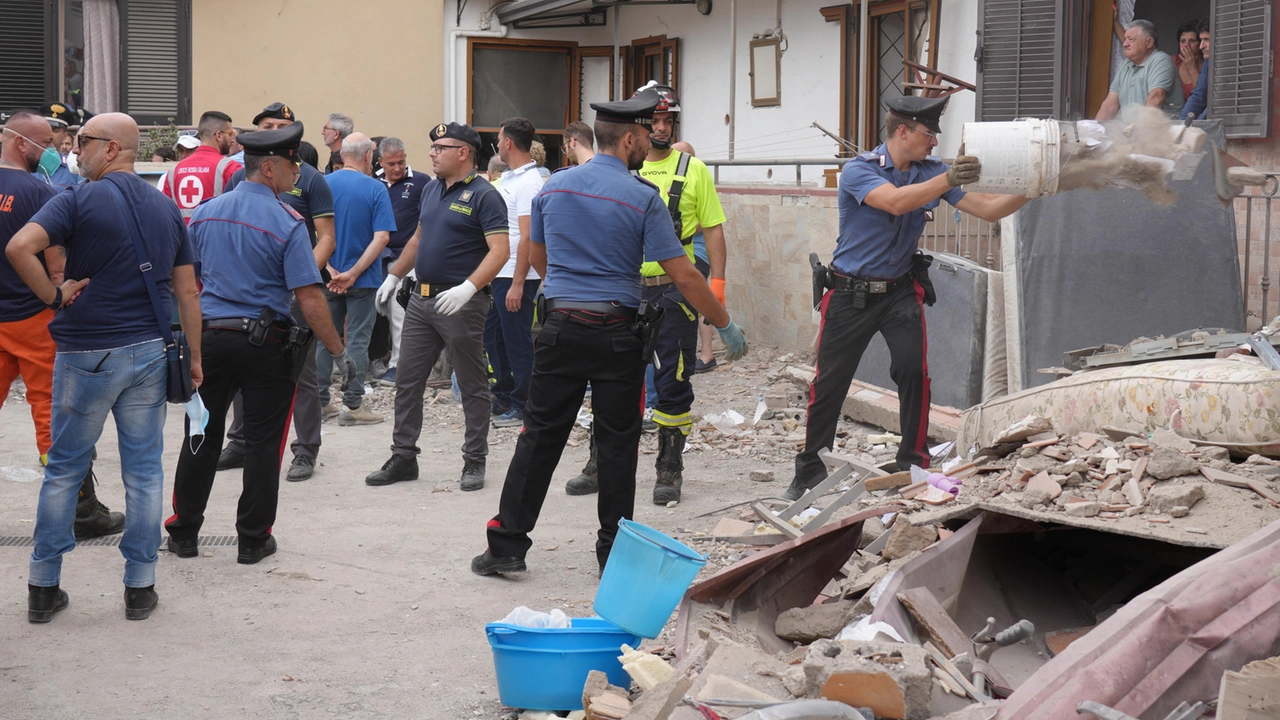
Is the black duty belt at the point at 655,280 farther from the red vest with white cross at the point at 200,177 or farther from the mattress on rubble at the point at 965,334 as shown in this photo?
the red vest with white cross at the point at 200,177

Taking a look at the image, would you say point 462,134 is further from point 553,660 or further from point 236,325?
point 553,660

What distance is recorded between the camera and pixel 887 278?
18.9 feet

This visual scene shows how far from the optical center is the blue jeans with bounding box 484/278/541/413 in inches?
323

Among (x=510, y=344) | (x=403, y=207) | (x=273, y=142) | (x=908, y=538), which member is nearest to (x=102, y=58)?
(x=403, y=207)

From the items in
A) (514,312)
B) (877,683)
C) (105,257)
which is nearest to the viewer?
(877,683)

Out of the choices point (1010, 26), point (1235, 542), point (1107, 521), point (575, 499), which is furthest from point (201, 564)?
point (1010, 26)

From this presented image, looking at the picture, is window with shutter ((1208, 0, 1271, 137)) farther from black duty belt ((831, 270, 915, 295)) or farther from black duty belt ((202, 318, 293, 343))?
black duty belt ((202, 318, 293, 343))

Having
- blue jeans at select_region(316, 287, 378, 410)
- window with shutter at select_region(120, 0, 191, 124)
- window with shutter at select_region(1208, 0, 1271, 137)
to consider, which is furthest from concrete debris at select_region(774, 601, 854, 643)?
window with shutter at select_region(120, 0, 191, 124)

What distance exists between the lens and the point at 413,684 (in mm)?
3963

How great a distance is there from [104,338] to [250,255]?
0.94m

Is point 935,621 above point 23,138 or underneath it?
underneath

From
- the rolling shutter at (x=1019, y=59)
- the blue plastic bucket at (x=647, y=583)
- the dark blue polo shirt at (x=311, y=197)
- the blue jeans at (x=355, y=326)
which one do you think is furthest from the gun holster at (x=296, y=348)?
the rolling shutter at (x=1019, y=59)

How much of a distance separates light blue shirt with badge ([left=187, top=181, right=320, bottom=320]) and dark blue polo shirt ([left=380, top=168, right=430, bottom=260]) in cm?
414

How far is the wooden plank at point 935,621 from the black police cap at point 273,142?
3.43m
